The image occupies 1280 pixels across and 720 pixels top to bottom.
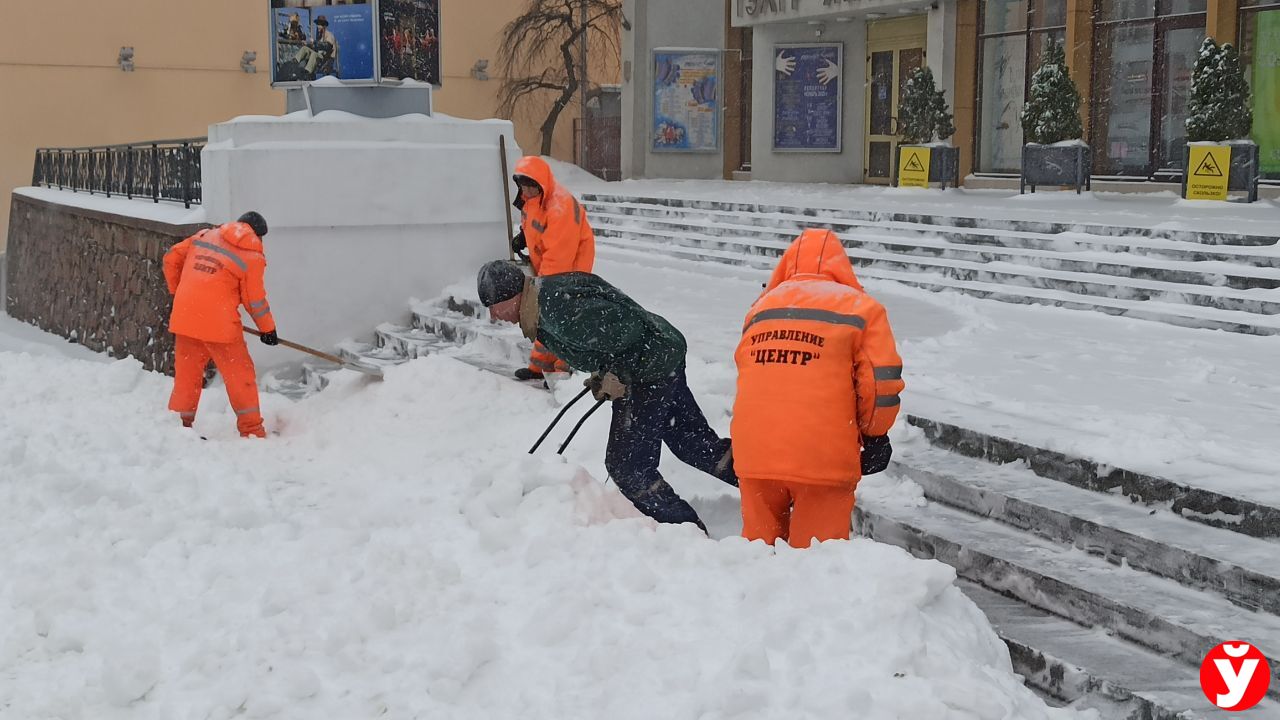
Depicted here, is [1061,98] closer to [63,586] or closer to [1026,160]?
[1026,160]

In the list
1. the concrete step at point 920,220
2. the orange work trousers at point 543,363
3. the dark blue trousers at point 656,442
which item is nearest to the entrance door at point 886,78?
the concrete step at point 920,220

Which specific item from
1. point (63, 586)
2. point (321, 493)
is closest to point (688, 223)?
point (321, 493)

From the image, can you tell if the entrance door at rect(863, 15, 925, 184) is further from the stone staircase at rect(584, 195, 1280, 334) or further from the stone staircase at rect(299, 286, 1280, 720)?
the stone staircase at rect(299, 286, 1280, 720)

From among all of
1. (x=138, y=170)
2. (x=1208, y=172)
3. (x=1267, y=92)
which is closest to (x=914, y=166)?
(x=1267, y=92)

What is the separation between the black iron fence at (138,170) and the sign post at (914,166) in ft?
31.2

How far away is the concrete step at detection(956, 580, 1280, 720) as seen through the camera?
3.95 meters

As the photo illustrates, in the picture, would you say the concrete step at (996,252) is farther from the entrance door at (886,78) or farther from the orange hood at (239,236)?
the entrance door at (886,78)

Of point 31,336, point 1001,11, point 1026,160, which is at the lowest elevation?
point 31,336

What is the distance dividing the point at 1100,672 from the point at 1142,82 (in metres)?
14.2

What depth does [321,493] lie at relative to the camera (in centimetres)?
712

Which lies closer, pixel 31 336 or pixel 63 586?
pixel 63 586

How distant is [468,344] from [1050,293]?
4586 mm

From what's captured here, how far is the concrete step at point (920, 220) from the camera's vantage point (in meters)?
10.3

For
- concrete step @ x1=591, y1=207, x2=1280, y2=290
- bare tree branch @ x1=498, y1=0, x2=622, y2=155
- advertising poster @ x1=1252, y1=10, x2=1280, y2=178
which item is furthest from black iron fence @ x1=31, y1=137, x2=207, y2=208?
bare tree branch @ x1=498, y1=0, x2=622, y2=155
